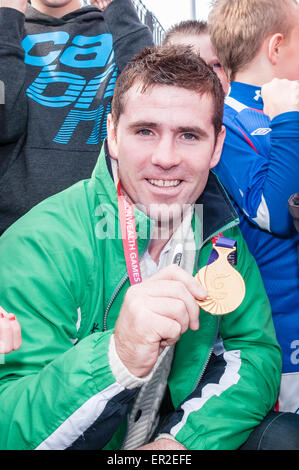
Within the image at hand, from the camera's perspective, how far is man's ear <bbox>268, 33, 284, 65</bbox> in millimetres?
2193

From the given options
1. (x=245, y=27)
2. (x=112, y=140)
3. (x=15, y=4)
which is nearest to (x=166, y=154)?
(x=112, y=140)

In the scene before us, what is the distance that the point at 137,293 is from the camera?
126cm

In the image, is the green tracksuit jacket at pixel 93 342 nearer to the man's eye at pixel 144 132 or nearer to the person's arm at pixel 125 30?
the man's eye at pixel 144 132

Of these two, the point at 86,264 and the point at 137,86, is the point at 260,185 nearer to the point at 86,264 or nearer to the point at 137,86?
the point at 137,86

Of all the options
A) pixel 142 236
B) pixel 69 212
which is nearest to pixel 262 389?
pixel 142 236

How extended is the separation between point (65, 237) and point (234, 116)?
898mm

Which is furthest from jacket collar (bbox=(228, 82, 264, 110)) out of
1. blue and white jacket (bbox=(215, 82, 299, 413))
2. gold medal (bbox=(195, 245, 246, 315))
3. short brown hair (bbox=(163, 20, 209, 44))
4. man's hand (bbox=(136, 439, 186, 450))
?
man's hand (bbox=(136, 439, 186, 450))

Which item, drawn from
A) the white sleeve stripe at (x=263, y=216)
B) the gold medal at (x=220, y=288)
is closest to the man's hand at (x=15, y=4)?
the white sleeve stripe at (x=263, y=216)

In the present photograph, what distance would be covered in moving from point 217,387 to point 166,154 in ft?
2.34

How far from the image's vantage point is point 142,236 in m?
1.61

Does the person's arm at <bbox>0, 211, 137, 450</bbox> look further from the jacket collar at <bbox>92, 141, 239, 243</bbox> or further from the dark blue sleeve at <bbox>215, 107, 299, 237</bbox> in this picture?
the dark blue sleeve at <bbox>215, 107, 299, 237</bbox>

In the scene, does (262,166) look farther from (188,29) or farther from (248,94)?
(188,29)

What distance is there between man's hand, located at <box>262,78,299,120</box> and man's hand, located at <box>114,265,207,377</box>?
2.81 ft

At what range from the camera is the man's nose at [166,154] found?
164cm
